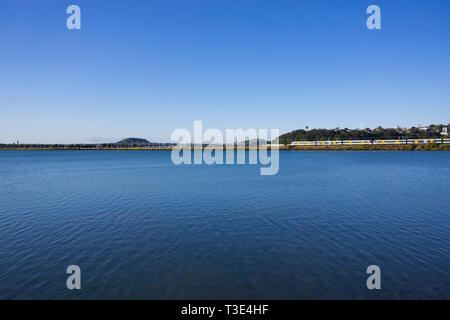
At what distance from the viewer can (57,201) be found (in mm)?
26438

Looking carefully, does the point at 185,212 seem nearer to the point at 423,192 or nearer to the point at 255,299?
the point at 255,299

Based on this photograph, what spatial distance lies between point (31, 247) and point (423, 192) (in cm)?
3945

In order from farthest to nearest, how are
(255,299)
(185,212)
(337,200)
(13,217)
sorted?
(337,200), (185,212), (13,217), (255,299)

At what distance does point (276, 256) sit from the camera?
13070 millimetres

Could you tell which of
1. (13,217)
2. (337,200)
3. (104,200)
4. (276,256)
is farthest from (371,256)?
(13,217)

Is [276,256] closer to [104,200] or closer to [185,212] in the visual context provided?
[185,212]

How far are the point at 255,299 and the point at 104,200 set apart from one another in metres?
22.9

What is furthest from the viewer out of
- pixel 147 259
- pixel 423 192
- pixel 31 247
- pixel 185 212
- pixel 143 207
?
pixel 423 192

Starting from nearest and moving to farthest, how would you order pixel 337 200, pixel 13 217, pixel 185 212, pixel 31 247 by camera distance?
pixel 31 247, pixel 13 217, pixel 185 212, pixel 337 200

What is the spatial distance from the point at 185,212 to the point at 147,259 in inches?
363

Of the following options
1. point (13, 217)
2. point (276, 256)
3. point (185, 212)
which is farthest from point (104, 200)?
point (276, 256)

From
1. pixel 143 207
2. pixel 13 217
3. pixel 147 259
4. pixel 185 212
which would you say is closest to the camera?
pixel 147 259

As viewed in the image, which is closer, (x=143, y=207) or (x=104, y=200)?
(x=143, y=207)

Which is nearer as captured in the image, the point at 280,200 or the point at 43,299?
the point at 43,299
